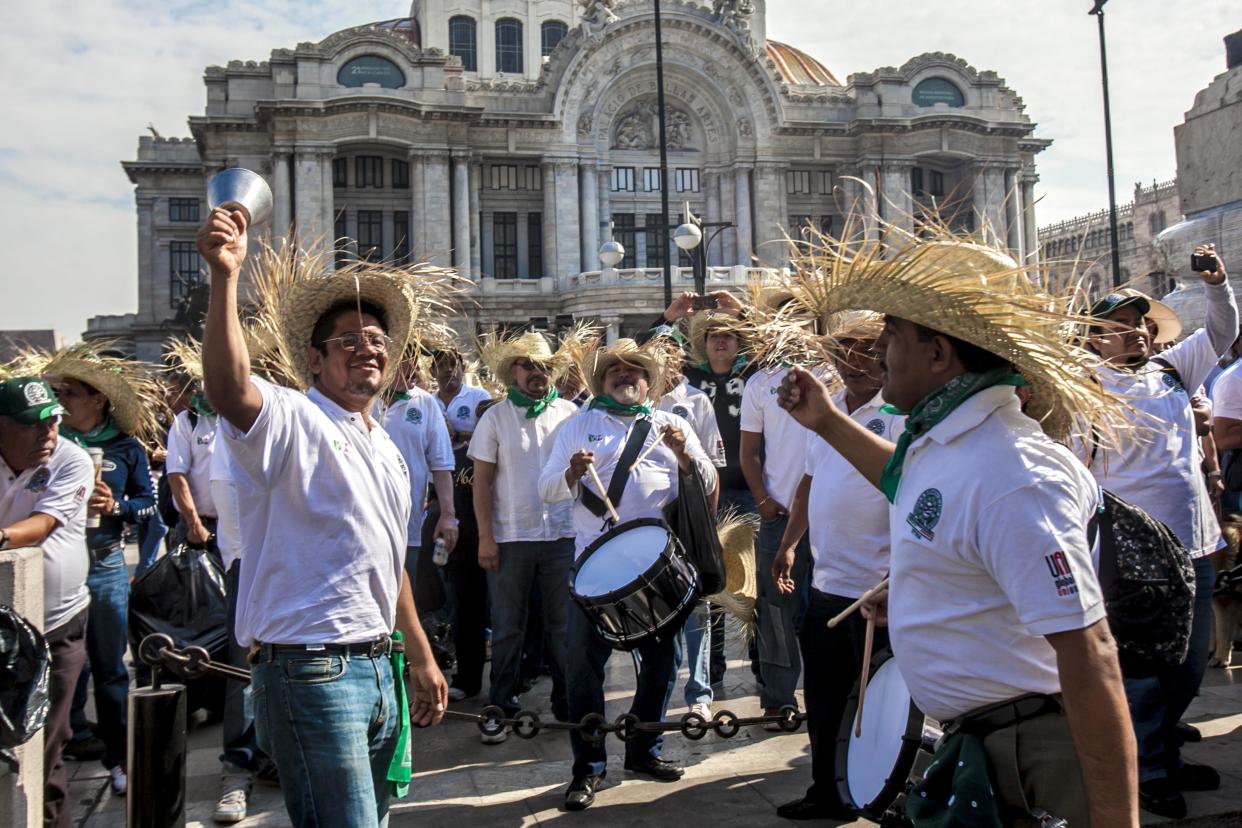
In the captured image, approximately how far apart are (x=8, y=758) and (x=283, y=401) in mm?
1665

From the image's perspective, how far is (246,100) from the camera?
4538cm

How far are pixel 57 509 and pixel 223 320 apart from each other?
2.38 meters

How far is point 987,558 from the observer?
236 cm

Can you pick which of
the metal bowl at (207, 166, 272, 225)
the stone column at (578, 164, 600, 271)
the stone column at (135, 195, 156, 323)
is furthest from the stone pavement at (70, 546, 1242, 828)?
the stone column at (135, 195, 156, 323)

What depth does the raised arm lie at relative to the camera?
2.65m

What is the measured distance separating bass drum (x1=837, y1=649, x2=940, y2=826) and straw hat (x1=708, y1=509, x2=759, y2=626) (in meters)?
2.91

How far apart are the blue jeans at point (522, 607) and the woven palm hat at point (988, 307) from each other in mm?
3946

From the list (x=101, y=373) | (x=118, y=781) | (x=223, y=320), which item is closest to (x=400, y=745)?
(x=223, y=320)

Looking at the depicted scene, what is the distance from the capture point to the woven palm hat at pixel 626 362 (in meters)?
5.92

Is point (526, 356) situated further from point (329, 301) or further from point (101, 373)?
point (329, 301)

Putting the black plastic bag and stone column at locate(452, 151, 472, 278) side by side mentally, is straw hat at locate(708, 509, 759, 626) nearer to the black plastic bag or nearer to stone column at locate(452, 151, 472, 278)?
the black plastic bag

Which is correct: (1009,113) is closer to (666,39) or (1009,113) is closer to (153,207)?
(666,39)

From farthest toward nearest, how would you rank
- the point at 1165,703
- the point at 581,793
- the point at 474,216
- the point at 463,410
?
1. the point at 474,216
2. the point at 463,410
3. the point at 581,793
4. the point at 1165,703

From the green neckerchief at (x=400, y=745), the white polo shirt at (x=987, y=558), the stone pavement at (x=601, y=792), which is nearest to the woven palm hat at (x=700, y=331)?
the stone pavement at (x=601, y=792)
